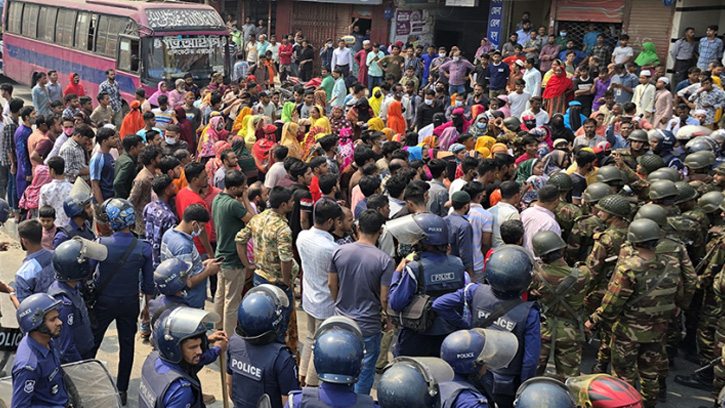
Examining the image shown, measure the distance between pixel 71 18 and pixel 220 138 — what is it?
10.9m

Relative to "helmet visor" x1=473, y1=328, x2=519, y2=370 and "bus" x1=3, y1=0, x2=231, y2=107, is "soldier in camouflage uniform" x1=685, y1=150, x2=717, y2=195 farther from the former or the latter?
"bus" x1=3, y1=0, x2=231, y2=107

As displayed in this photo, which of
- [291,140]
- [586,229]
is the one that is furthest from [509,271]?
[291,140]

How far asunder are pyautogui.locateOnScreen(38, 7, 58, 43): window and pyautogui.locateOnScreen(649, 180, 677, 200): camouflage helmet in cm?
1784

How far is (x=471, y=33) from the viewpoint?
2242 centimetres

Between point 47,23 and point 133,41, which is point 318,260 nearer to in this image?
point 133,41

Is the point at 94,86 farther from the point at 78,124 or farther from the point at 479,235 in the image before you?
the point at 479,235

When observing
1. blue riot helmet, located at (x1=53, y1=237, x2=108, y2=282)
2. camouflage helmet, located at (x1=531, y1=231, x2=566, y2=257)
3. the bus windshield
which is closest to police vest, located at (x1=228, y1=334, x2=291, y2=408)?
blue riot helmet, located at (x1=53, y1=237, x2=108, y2=282)

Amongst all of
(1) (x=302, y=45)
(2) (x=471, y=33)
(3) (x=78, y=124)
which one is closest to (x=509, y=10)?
(2) (x=471, y=33)

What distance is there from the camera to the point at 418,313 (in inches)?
203

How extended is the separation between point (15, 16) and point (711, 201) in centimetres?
2150

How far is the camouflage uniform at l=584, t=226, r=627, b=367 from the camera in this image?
656 centimetres

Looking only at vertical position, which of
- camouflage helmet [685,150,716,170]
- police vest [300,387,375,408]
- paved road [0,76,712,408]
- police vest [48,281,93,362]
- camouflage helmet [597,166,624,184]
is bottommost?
paved road [0,76,712,408]

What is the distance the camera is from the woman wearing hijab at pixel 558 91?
48.2 feet

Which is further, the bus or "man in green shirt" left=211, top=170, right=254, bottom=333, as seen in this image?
the bus
